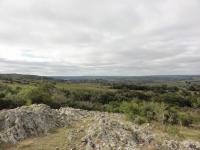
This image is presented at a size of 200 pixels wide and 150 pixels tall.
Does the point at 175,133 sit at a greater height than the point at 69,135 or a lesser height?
lesser

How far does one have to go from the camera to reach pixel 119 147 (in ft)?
111

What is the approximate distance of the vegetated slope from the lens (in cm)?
3488

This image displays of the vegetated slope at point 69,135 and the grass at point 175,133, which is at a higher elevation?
the vegetated slope at point 69,135

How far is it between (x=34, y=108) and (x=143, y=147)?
865 inches

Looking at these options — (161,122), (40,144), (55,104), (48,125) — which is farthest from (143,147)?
(55,104)

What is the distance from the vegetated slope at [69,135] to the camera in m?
34.9

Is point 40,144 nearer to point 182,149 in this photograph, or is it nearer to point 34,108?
point 34,108

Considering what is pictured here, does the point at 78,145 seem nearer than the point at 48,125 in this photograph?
Yes

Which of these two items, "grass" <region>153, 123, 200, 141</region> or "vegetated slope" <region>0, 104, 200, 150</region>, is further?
"grass" <region>153, 123, 200, 141</region>

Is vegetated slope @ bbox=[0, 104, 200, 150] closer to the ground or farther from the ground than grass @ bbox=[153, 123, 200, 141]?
farther from the ground

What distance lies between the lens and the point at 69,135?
38.6 meters

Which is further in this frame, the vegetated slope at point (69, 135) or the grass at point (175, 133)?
the grass at point (175, 133)

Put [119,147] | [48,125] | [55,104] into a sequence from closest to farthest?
[119,147], [48,125], [55,104]

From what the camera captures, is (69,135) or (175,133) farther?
(175,133)
